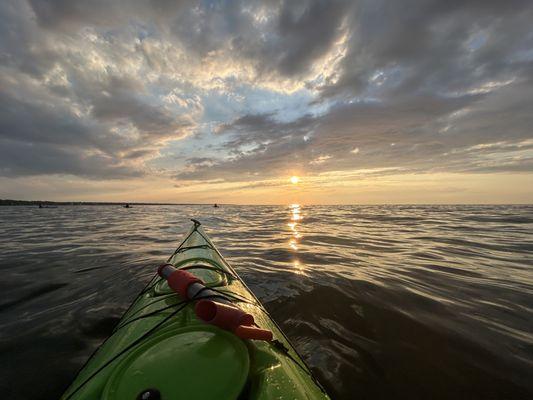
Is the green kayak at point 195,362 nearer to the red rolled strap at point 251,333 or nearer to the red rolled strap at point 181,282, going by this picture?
the red rolled strap at point 251,333

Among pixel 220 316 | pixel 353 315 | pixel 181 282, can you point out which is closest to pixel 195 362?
pixel 220 316

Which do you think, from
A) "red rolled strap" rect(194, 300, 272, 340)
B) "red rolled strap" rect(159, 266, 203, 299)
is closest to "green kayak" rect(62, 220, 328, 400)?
"red rolled strap" rect(194, 300, 272, 340)

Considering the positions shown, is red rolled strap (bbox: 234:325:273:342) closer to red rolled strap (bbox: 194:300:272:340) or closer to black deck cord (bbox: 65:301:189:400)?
red rolled strap (bbox: 194:300:272:340)

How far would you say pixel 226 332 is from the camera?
1975 mm

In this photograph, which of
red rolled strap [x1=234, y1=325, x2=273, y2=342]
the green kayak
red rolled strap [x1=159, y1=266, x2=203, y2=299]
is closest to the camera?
the green kayak

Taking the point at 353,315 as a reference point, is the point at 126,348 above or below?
above

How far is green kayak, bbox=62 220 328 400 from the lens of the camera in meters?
1.48

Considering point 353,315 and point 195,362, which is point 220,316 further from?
point 353,315

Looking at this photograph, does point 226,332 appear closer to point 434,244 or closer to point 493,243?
point 434,244

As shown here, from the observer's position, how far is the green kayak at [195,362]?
1.48 metres

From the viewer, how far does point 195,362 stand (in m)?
1.62

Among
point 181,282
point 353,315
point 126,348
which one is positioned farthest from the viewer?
point 353,315

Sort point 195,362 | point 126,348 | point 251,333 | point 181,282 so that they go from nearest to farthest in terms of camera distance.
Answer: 1. point 195,362
2. point 251,333
3. point 126,348
4. point 181,282

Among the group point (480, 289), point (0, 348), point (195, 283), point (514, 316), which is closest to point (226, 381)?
point (195, 283)
